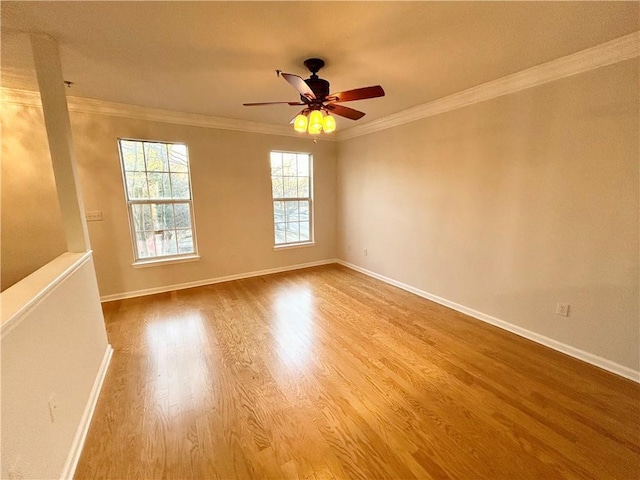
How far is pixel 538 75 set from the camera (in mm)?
2279

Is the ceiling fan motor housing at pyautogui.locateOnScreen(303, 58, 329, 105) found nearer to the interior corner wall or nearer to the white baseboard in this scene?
the interior corner wall

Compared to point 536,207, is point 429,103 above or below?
above

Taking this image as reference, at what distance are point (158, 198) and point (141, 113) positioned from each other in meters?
1.06

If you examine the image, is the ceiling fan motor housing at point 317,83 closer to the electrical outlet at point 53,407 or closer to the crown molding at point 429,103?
the crown molding at point 429,103

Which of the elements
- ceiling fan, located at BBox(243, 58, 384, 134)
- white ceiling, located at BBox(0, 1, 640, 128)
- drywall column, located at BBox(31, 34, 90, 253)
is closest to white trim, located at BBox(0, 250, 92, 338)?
drywall column, located at BBox(31, 34, 90, 253)

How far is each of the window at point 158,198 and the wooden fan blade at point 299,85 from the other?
95.5 inches

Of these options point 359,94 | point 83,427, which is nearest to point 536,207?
point 359,94

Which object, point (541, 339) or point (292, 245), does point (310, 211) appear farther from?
point (541, 339)

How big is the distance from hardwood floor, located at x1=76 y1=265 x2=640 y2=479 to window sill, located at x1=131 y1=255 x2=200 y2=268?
0.81 metres

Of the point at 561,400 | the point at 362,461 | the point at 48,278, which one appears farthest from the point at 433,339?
the point at 48,278

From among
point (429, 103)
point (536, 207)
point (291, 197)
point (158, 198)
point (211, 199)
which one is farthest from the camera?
point (291, 197)

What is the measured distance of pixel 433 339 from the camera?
2.56 metres

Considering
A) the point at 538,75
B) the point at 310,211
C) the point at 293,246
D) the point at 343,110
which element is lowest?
the point at 293,246

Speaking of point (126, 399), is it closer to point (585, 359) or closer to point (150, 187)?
point (150, 187)
